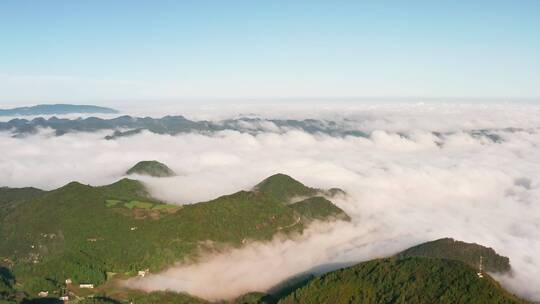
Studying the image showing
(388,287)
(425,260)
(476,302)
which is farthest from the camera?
(425,260)

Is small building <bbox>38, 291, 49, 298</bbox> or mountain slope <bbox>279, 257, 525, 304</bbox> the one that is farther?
small building <bbox>38, 291, 49, 298</bbox>

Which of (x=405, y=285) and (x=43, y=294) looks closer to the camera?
(x=405, y=285)

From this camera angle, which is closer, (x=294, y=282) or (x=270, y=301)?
(x=270, y=301)

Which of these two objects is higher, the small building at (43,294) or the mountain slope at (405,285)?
the mountain slope at (405,285)

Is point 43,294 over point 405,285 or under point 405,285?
under

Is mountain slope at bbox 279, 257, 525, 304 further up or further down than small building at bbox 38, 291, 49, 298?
further up

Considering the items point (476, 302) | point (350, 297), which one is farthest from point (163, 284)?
point (476, 302)

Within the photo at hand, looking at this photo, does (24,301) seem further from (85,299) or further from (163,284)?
(163,284)

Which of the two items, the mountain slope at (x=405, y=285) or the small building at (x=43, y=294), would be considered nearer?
the mountain slope at (x=405, y=285)
